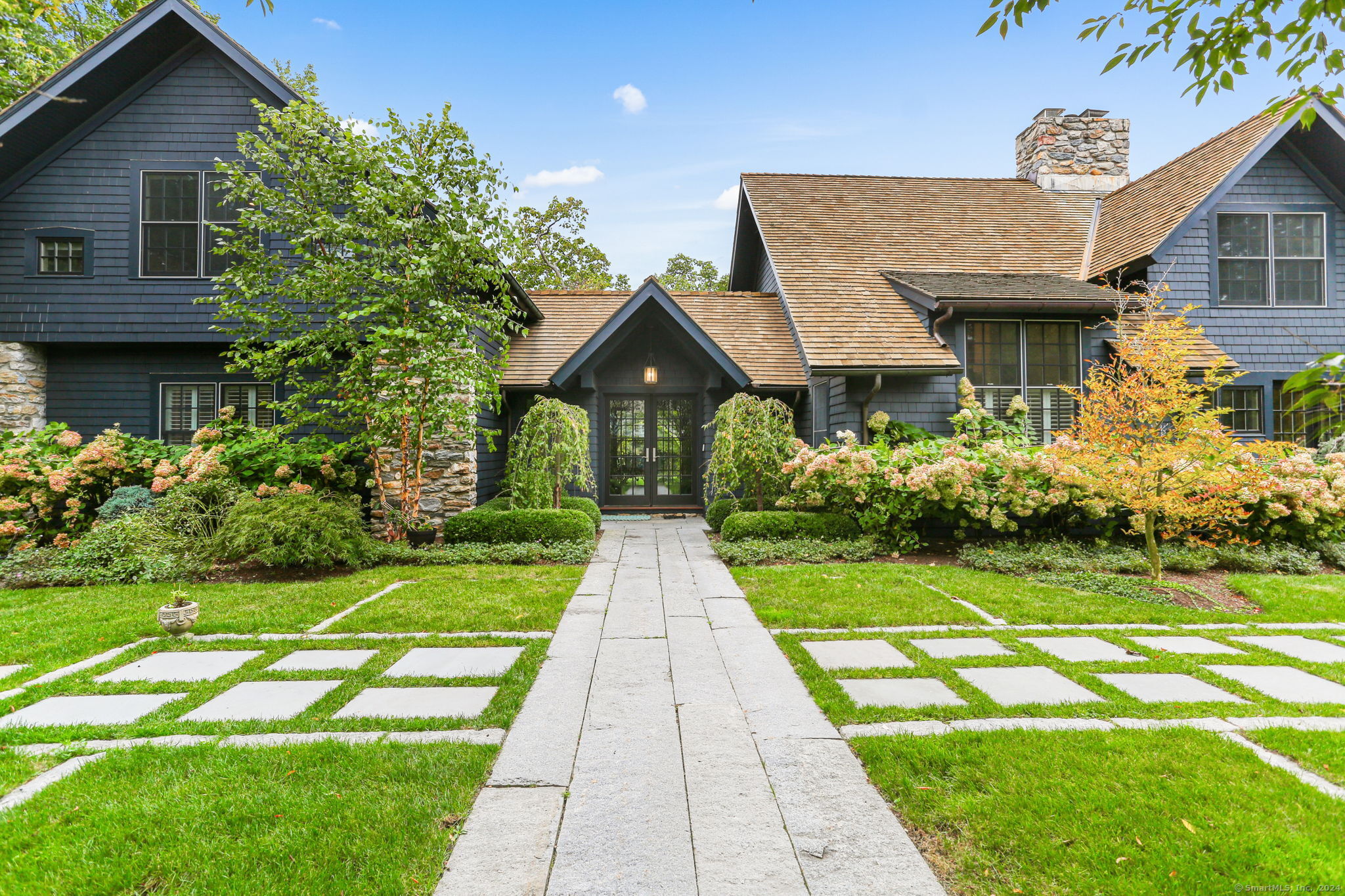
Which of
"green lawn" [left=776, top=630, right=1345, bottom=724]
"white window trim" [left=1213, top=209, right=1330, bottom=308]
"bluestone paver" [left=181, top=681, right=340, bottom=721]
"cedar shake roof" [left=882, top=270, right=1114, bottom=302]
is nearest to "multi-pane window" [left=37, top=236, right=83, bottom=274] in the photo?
"bluestone paver" [left=181, top=681, right=340, bottom=721]

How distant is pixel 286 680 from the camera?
3.60 meters

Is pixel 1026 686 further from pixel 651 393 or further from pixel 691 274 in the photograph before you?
pixel 691 274

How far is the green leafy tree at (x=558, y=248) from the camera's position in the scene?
22188mm

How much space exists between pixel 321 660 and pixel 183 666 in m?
0.81

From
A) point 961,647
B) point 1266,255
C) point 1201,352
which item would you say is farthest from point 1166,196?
point 961,647

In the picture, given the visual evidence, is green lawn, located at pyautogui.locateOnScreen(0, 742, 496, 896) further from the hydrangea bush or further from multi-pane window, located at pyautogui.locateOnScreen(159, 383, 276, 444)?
multi-pane window, located at pyautogui.locateOnScreen(159, 383, 276, 444)

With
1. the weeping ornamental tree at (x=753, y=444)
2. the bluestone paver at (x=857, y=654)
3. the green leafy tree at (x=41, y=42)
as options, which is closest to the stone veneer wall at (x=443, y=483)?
the weeping ornamental tree at (x=753, y=444)

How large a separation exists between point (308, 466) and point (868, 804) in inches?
338

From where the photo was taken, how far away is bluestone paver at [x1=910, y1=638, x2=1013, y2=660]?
3977 mm

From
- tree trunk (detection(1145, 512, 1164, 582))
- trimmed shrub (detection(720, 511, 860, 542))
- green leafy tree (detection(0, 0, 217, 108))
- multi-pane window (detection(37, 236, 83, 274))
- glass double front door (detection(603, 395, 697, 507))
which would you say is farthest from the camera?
glass double front door (detection(603, 395, 697, 507))

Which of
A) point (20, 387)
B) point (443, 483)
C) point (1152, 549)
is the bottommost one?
point (1152, 549)

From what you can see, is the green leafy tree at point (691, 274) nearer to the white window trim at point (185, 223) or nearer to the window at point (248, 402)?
the white window trim at point (185, 223)

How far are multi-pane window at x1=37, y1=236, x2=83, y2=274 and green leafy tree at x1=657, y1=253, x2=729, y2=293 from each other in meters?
23.7

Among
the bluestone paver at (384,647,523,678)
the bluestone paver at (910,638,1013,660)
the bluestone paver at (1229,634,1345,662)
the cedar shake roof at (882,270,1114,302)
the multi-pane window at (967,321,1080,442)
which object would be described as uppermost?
the cedar shake roof at (882,270,1114,302)
